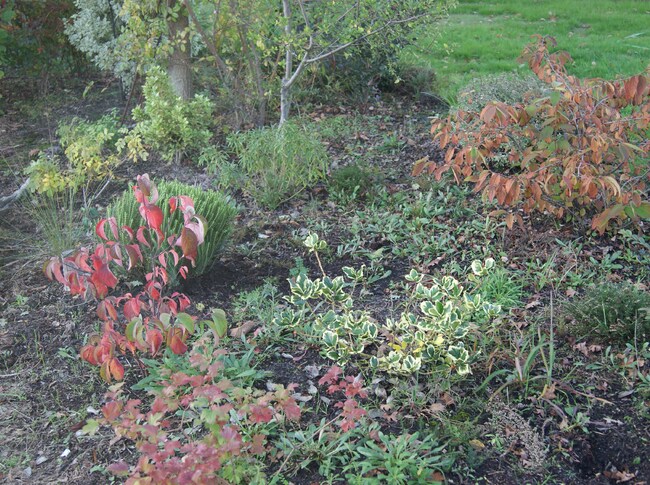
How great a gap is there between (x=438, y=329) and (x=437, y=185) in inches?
75.7

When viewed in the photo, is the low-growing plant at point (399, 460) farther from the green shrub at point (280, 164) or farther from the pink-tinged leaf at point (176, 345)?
the green shrub at point (280, 164)

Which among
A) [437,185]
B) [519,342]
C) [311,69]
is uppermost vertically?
[311,69]

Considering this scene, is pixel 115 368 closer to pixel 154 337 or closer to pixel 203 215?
pixel 154 337

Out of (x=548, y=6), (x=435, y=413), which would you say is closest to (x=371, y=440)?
(x=435, y=413)

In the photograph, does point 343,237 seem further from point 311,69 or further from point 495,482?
point 311,69

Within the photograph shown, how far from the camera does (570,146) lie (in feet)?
13.1

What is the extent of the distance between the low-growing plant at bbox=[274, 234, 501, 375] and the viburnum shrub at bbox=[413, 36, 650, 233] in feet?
2.28

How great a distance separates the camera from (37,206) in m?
5.00

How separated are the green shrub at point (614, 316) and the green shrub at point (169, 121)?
3.32m

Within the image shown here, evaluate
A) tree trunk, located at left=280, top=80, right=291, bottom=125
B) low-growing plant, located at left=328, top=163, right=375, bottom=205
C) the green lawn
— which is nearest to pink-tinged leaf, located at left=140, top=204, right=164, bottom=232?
low-growing plant, located at left=328, top=163, right=375, bottom=205

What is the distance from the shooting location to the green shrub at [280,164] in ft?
15.9

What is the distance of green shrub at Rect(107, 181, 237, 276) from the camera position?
377 centimetres

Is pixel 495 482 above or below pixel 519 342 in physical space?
below

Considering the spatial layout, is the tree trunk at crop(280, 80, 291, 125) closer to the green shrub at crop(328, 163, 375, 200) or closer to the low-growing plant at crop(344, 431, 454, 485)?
the green shrub at crop(328, 163, 375, 200)
